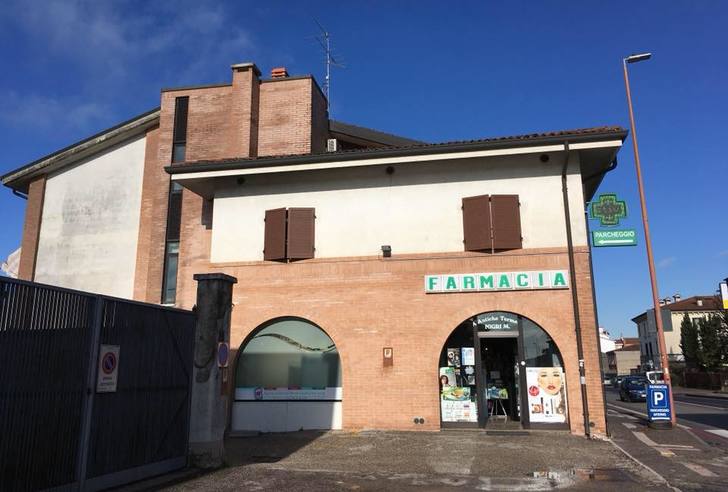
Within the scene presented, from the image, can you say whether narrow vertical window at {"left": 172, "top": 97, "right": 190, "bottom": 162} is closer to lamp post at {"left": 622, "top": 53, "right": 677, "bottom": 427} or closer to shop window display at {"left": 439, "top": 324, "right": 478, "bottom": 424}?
shop window display at {"left": 439, "top": 324, "right": 478, "bottom": 424}

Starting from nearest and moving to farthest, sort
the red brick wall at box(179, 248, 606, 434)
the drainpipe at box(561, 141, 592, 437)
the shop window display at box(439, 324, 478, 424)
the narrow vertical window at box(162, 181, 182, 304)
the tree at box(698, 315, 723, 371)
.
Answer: the drainpipe at box(561, 141, 592, 437), the red brick wall at box(179, 248, 606, 434), the shop window display at box(439, 324, 478, 424), the narrow vertical window at box(162, 181, 182, 304), the tree at box(698, 315, 723, 371)

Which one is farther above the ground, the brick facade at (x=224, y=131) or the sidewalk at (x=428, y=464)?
the brick facade at (x=224, y=131)

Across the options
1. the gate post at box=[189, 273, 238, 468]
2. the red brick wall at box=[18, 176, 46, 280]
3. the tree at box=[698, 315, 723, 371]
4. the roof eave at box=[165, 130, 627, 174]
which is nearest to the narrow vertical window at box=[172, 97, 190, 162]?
the roof eave at box=[165, 130, 627, 174]

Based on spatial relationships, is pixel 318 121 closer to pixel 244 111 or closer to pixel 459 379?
pixel 244 111

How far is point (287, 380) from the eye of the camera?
587 inches

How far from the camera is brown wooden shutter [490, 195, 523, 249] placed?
46.7 ft

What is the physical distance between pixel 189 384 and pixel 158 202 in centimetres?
1076

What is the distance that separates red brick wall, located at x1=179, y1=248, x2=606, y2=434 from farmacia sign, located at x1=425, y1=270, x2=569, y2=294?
152mm

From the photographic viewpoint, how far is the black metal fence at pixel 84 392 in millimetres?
6113

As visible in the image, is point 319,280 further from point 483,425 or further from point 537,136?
point 537,136

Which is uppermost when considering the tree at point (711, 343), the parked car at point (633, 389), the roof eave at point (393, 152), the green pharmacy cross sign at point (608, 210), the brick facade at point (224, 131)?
the brick facade at point (224, 131)

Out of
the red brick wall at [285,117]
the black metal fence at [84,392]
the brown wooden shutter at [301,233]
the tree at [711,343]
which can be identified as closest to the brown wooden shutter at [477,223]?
the brown wooden shutter at [301,233]

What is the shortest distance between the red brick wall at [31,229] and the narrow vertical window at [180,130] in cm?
691

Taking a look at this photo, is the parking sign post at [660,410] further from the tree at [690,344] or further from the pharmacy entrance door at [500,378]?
the tree at [690,344]
